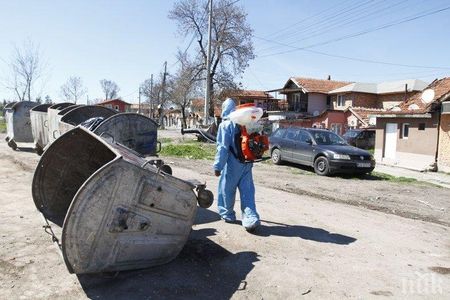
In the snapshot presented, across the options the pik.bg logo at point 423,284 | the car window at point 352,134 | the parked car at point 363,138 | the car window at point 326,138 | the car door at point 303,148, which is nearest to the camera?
the pik.bg logo at point 423,284

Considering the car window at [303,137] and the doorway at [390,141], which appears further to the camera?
the doorway at [390,141]

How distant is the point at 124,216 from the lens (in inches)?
151

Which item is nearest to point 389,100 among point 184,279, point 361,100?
point 361,100

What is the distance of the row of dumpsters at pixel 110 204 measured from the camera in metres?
3.65

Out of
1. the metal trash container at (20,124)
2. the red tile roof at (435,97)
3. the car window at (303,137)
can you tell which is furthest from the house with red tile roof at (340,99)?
the metal trash container at (20,124)

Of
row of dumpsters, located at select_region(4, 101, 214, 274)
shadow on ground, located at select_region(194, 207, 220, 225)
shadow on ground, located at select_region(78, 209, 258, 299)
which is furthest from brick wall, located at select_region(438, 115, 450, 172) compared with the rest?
row of dumpsters, located at select_region(4, 101, 214, 274)

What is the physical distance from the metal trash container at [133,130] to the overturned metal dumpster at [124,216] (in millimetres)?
3054

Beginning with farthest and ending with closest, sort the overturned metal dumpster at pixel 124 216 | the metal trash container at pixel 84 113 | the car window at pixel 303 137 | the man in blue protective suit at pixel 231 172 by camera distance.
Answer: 1. the car window at pixel 303 137
2. the metal trash container at pixel 84 113
3. the man in blue protective suit at pixel 231 172
4. the overturned metal dumpster at pixel 124 216

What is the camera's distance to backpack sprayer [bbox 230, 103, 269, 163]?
577 centimetres

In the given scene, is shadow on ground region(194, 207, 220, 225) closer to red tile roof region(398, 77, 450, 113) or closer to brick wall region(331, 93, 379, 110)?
red tile roof region(398, 77, 450, 113)

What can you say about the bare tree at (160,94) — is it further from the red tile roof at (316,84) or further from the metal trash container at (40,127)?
the metal trash container at (40,127)

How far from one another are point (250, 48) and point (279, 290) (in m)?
40.7

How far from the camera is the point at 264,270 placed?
14.6 ft

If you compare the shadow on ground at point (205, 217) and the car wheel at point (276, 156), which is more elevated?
the shadow on ground at point (205, 217)
